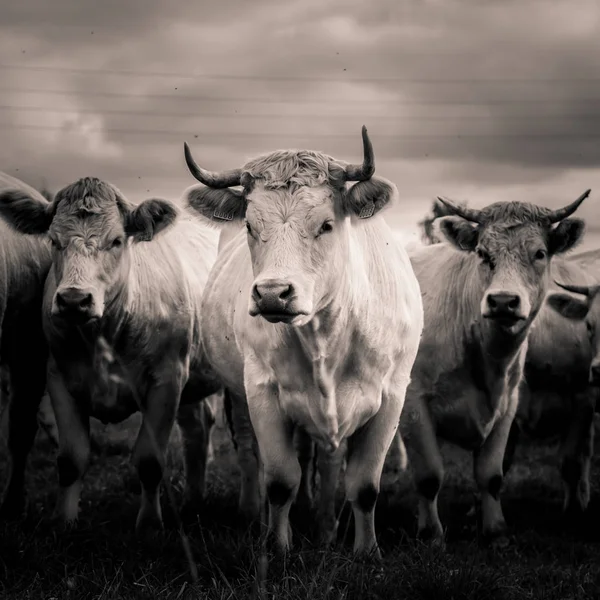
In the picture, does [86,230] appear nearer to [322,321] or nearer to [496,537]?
[322,321]

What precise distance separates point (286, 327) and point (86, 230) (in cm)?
162

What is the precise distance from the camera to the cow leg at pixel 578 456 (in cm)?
826

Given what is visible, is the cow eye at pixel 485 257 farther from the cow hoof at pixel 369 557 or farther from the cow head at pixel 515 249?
the cow hoof at pixel 369 557

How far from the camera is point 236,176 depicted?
5.65 m

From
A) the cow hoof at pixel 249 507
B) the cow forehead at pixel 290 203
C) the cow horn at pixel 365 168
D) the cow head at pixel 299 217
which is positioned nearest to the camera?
the cow head at pixel 299 217

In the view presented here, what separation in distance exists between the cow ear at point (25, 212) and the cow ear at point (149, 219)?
0.53 m

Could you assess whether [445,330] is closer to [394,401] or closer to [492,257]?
[492,257]

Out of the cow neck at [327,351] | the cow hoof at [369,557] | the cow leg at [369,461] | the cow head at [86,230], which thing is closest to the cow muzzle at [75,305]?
the cow head at [86,230]

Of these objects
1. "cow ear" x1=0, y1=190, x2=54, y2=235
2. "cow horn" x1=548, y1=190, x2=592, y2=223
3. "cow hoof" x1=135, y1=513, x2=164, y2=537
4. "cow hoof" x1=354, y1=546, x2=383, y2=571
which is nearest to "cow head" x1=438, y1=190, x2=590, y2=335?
"cow horn" x1=548, y1=190, x2=592, y2=223

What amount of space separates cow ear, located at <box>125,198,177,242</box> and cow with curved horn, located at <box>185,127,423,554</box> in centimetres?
91

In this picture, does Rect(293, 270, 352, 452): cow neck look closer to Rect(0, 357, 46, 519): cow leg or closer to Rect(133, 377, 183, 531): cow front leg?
Rect(133, 377, 183, 531): cow front leg

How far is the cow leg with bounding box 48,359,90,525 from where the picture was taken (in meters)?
6.68

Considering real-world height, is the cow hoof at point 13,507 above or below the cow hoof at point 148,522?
above

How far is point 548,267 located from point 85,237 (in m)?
3.13
